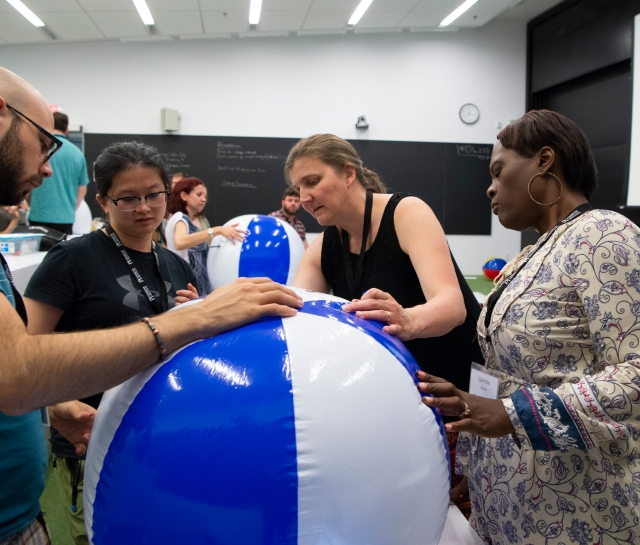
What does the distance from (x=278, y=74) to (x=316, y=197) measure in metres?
7.74

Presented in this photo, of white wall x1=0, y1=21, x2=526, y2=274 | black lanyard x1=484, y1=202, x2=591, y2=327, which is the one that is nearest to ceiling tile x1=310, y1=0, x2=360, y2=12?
white wall x1=0, y1=21, x2=526, y2=274

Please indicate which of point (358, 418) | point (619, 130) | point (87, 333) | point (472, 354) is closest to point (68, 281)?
point (87, 333)

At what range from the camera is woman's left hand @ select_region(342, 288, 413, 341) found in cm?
105

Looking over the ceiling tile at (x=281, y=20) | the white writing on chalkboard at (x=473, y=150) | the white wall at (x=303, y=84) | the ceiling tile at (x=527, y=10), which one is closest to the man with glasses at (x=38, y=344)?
the ceiling tile at (x=281, y=20)

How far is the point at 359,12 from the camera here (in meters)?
7.53

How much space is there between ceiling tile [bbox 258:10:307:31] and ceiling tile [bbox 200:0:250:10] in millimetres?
382

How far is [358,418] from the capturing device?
2.63 feet

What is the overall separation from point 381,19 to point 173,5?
3.15m

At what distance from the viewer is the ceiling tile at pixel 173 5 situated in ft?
22.1

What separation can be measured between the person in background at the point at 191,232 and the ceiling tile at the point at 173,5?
3789mm

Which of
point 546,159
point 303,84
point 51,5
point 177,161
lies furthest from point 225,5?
point 546,159

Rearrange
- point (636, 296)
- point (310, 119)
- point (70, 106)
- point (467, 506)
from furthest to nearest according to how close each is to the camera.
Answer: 1. point (310, 119)
2. point (70, 106)
3. point (467, 506)
4. point (636, 296)

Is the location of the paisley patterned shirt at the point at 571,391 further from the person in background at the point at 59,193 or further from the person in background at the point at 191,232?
the person in background at the point at 59,193

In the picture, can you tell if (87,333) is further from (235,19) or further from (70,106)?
(70,106)
